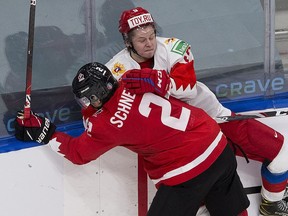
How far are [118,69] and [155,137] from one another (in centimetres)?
32

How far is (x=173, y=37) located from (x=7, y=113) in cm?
74

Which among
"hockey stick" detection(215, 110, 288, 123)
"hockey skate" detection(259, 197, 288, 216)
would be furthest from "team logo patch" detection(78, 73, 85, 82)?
"hockey skate" detection(259, 197, 288, 216)

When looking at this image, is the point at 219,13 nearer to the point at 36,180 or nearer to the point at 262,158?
the point at 262,158

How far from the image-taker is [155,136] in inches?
101

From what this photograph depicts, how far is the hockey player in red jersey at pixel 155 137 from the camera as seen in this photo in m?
2.55

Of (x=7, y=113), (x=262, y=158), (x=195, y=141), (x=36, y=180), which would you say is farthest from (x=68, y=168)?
(x=262, y=158)

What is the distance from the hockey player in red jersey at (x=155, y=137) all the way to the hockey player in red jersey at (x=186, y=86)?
7 centimetres

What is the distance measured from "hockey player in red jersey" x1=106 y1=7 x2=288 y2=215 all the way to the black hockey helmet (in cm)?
7

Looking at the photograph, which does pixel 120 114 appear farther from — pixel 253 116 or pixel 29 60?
pixel 253 116

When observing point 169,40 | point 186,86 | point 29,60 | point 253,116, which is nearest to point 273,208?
point 253,116

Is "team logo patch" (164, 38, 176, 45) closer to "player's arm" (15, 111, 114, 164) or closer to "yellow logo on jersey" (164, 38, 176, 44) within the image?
"yellow logo on jersey" (164, 38, 176, 44)

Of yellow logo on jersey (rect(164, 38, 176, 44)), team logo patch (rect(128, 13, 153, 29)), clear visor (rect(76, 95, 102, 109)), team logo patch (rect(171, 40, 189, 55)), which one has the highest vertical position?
team logo patch (rect(128, 13, 153, 29))

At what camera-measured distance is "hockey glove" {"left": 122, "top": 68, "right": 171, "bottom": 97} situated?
2.53 m

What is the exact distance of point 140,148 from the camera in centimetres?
262
